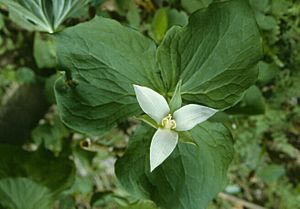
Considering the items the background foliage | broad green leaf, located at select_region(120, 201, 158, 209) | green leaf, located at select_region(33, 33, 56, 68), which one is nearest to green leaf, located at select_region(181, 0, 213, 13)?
the background foliage

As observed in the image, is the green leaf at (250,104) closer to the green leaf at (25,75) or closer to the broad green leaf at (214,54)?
the broad green leaf at (214,54)

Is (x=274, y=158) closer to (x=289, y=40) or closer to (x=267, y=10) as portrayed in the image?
(x=289, y=40)

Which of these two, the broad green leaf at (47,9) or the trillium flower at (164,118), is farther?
the broad green leaf at (47,9)

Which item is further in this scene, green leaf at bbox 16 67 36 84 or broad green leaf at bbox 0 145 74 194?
green leaf at bbox 16 67 36 84

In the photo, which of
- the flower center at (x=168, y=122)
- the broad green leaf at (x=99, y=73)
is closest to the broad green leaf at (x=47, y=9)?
the broad green leaf at (x=99, y=73)

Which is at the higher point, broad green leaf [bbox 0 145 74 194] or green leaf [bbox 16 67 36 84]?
green leaf [bbox 16 67 36 84]

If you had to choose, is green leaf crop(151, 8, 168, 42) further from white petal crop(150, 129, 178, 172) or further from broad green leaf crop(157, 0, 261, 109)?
white petal crop(150, 129, 178, 172)

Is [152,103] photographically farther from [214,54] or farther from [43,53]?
[43,53]
